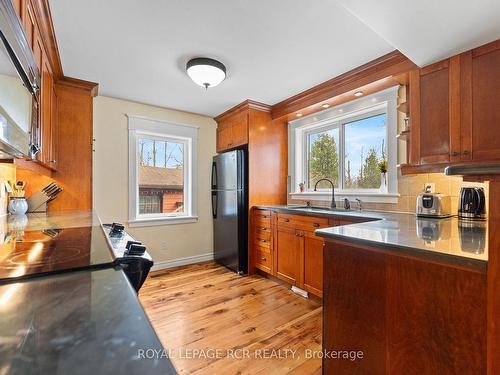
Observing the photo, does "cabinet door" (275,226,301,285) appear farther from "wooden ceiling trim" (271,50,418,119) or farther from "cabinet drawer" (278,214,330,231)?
"wooden ceiling trim" (271,50,418,119)

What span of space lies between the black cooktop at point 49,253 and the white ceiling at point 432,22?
1.68 m

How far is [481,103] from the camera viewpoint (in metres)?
1.73

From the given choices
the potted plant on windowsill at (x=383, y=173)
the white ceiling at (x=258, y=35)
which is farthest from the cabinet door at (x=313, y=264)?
the white ceiling at (x=258, y=35)

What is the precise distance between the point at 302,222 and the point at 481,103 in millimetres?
1685

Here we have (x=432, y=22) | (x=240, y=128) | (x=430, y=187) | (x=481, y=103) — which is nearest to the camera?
(x=432, y=22)

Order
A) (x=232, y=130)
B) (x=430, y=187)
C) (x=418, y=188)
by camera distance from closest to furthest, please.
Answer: (x=430, y=187) < (x=418, y=188) < (x=232, y=130)

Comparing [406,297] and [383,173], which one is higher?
[383,173]

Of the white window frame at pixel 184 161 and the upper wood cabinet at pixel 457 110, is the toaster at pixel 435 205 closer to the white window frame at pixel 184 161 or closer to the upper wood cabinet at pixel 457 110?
the upper wood cabinet at pixel 457 110

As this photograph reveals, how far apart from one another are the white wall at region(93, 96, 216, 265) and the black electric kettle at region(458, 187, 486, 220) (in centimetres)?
310

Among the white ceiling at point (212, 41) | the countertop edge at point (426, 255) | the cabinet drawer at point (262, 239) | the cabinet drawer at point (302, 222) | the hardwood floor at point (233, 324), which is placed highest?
the white ceiling at point (212, 41)

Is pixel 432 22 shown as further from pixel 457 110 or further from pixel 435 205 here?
pixel 435 205

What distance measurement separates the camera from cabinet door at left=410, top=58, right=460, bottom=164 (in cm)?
184

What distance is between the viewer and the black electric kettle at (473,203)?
186cm

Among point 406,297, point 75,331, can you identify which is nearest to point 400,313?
point 406,297
